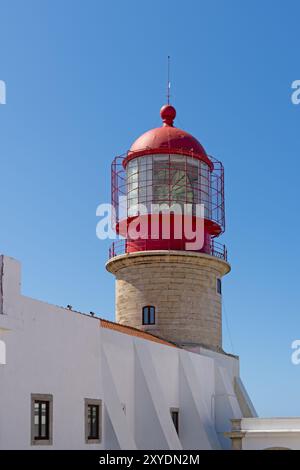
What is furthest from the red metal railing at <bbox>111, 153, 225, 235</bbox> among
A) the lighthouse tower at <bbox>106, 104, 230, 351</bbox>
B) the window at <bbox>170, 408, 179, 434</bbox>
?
the window at <bbox>170, 408, 179, 434</bbox>

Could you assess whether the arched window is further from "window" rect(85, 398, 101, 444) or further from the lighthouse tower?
the lighthouse tower

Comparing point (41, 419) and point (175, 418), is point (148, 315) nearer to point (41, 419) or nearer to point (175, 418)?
point (175, 418)

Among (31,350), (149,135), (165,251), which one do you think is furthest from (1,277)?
(149,135)

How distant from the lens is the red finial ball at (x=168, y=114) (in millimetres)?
31594

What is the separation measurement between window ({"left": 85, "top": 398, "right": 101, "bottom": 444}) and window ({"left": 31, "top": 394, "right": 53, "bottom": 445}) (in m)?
1.67

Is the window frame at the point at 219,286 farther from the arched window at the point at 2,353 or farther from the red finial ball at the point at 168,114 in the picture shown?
the arched window at the point at 2,353

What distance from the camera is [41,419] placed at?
17.9 meters

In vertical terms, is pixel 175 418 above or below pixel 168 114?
below

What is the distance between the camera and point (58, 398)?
18469 mm

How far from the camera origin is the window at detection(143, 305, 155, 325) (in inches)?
1164

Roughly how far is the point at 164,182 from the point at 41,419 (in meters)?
13.9

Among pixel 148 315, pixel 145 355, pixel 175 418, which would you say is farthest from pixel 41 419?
pixel 148 315

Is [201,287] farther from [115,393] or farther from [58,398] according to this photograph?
[58,398]
